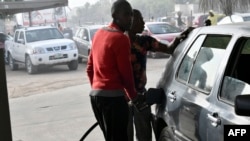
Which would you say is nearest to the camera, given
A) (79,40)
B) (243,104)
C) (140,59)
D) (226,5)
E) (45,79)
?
(243,104)

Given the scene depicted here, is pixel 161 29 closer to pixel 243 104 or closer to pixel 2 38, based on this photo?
pixel 2 38

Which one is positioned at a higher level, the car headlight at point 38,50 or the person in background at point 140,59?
the person in background at point 140,59

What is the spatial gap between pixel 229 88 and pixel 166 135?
1.02m

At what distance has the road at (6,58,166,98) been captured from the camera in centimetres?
1329

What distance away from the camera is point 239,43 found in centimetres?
311

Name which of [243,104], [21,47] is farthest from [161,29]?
[243,104]

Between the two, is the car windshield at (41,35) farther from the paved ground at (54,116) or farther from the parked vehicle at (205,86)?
the parked vehicle at (205,86)

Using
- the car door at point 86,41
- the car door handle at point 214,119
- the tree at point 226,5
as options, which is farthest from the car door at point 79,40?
the car door handle at point 214,119

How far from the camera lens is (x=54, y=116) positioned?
8891 mm

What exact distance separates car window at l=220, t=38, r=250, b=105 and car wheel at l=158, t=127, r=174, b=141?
0.88m

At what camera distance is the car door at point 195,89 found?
325 cm

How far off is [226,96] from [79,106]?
22.5ft

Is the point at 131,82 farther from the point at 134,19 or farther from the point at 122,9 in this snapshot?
the point at 134,19

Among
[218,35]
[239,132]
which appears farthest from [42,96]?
[239,132]
